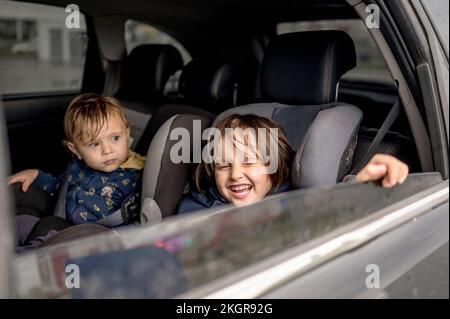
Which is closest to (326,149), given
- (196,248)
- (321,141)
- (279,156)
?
(321,141)

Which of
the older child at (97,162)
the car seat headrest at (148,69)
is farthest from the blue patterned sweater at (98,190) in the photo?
the car seat headrest at (148,69)

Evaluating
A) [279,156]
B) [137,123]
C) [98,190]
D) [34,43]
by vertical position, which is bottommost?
[98,190]

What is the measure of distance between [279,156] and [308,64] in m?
0.50

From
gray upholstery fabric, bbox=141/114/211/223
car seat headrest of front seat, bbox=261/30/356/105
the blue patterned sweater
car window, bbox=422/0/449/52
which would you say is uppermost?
car window, bbox=422/0/449/52

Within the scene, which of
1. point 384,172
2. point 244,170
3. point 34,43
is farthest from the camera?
point 34,43

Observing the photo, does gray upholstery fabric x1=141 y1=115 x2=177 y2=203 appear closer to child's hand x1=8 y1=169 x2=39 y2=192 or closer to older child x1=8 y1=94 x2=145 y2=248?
older child x1=8 y1=94 x2=145 y2=248

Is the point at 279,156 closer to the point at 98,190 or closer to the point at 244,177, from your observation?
the point at 244,177

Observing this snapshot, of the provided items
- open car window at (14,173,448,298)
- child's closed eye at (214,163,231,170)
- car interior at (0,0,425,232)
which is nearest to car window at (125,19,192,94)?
car interior at (0,0,425,232)

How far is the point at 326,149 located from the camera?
2.16 metres

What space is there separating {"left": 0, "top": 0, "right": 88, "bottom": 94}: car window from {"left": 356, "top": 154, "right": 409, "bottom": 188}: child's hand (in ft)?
8.46

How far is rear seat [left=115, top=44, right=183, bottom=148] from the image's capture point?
152 inches

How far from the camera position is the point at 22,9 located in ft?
11.7

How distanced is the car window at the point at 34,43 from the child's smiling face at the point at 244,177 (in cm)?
198
